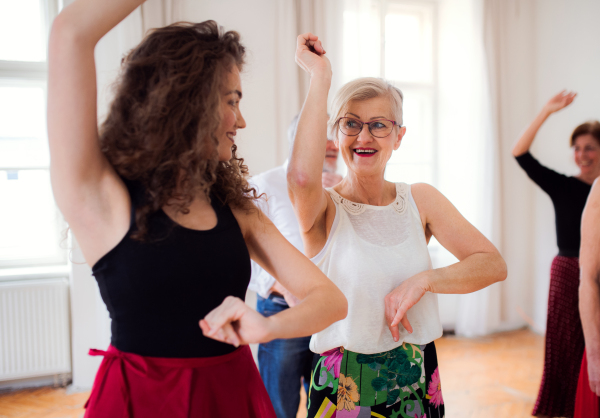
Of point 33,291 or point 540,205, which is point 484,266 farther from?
point 540,205

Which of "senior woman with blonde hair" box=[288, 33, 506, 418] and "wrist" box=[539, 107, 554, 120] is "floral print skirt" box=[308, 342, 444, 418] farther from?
"wrist" box=[539, 107, 554, 120]

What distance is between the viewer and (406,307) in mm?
1136

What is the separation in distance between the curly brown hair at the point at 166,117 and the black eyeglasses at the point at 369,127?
494 millimetres

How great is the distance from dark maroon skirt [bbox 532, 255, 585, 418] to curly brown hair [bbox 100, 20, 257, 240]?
275cm

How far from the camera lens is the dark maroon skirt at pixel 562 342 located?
110 inches

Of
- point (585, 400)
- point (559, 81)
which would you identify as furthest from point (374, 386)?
point (559, 81)

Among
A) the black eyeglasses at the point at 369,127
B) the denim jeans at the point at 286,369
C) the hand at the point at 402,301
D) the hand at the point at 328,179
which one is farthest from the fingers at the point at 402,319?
the hand at the point at 328,179

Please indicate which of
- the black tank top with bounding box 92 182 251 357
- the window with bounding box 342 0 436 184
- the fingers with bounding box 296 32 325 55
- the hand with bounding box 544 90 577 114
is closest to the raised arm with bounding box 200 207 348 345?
the black tank top with bounding box 92 182 251 357

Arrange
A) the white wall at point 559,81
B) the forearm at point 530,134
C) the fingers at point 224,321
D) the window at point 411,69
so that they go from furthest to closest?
1. the window at point 411,69
2. the white wall at point 559,81
3. the forearm at point 530,134
4. the fingers at point 224,321

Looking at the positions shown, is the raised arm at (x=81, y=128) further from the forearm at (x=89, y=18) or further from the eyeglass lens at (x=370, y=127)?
the eyeglass lens at (x=370, y=127)

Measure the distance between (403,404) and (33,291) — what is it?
3366 millimetres

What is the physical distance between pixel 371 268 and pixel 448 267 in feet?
0.71

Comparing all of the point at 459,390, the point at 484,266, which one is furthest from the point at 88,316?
the point at 484,266

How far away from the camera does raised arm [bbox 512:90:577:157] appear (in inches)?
107
